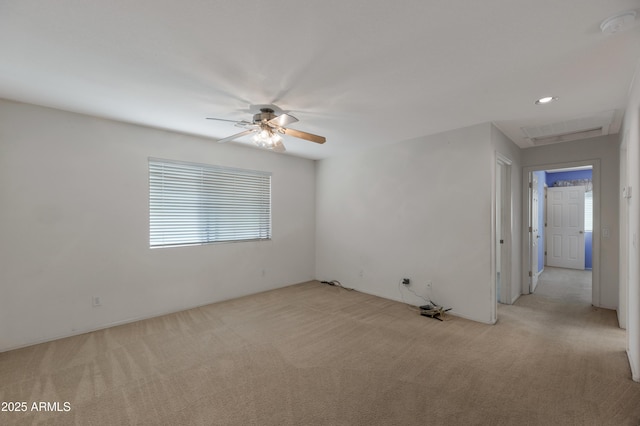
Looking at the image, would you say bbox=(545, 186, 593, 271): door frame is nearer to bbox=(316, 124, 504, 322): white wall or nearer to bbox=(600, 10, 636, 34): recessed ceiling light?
bbox=(316, 124, 504, 322): white wall

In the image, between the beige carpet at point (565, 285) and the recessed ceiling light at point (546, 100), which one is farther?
the beige carpet at point (565, 285)

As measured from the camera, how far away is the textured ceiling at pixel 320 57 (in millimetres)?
1514

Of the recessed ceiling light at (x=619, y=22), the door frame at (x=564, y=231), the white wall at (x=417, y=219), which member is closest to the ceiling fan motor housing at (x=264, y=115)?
the white wall at (x=417, y=219)

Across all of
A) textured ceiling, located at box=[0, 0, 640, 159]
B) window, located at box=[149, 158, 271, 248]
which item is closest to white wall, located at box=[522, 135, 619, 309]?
textured ceiling, located at box=[0, 0, 640, 159]

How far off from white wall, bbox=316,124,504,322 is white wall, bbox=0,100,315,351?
2.17 m

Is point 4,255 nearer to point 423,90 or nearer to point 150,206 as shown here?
point 150,206

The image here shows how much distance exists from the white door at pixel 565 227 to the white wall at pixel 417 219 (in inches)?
190

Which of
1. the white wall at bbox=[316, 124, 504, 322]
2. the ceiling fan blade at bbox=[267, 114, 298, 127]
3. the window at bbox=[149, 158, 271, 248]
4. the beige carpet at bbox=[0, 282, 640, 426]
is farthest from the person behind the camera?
the window at bbox=[149, 158, 271, 248]

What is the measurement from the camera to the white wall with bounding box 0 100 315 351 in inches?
110

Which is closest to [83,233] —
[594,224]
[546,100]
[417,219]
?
[417,219]

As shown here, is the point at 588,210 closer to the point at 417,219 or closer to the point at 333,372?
the point at 417,219

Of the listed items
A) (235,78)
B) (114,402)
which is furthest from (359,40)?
(114,402)

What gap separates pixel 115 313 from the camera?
11.0 ft

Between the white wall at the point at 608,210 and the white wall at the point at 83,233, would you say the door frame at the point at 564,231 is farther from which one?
the white wall at the point at 83,233
